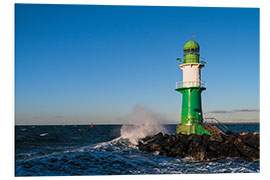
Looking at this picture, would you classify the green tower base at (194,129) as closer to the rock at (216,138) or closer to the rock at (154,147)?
the rock at (216,138)

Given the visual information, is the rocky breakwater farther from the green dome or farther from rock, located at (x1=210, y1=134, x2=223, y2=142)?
the green dome

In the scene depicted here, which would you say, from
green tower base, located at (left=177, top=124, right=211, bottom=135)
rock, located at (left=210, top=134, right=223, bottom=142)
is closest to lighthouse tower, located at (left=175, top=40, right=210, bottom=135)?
green tower base, located at (left=177, top=124, right=211, bottom=135)

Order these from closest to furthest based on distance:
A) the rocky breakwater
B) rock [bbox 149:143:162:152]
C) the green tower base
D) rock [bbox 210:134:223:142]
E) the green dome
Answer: the rocky breakwater < rock [bbox 210:134:223:142] < rock [bbox 149:143:162:152] < the green tower base < the green dome

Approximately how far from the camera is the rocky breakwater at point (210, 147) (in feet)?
29.0

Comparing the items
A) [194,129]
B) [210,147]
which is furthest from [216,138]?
[194,129]

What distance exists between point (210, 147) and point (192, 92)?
281cm

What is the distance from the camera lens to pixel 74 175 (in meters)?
6.59

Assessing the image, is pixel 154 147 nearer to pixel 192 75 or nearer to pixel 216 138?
pixel 216 138

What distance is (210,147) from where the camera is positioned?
9266 millimetres

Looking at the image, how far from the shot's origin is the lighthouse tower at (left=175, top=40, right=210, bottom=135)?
10875 millimetres

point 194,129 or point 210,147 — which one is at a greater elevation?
point 194,129

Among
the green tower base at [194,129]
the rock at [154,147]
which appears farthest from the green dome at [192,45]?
the rock at [154,147]
